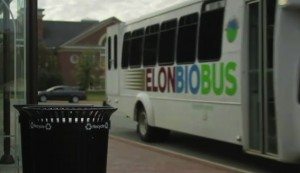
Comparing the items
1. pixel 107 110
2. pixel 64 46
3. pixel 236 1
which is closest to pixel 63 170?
pixel 107 110

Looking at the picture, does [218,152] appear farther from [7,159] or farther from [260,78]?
[7,159]

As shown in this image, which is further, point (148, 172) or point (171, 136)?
point (171, 136)

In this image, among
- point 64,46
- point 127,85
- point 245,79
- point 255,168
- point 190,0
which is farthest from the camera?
point 64,46

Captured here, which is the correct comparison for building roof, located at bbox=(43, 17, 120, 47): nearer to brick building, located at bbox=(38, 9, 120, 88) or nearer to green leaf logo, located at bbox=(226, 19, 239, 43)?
brick building, located at bbox=(38, 9, 120, 88)

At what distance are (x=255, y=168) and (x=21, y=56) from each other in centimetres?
450

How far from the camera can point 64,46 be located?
94438mm

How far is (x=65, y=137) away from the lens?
5.93 metres

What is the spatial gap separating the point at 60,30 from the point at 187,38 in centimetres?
9044

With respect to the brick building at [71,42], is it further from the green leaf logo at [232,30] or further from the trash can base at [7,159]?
the trash can base at [7,159]

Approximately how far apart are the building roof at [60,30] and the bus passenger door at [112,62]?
7807cm

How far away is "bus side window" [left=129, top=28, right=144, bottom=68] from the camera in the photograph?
17125 mm

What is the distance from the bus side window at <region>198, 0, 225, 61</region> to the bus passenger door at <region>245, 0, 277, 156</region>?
1.49 metres

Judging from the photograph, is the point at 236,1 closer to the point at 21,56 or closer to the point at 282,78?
the point at 282,78

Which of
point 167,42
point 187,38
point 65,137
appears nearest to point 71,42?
point 167,42
